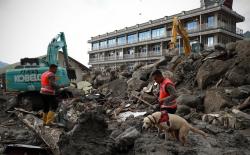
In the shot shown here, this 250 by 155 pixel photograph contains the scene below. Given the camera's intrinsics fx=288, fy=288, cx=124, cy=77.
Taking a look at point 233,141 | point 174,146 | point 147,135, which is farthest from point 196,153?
point 233,141

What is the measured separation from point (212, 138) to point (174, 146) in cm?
201

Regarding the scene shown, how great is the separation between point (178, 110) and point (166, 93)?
194 inches

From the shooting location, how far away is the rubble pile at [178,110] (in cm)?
580

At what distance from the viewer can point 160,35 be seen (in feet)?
152

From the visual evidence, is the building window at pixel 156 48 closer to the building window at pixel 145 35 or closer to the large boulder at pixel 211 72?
the building window at pixel 145 35

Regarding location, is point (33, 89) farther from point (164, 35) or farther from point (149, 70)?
point (164, 35)

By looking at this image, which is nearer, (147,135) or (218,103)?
(147,135)

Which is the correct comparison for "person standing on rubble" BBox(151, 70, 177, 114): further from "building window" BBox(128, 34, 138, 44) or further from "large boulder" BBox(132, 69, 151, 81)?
A: "building window" BBox(128, 34, 138, 44)

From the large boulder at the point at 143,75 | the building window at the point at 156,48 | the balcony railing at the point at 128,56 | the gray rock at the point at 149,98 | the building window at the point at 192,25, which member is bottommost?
the gray rock at the point at 149,98

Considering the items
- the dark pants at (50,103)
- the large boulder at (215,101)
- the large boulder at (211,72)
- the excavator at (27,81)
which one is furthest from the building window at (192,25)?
the dark pants at (50,103)

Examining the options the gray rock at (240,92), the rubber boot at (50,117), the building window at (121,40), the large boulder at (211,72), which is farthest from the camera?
the building window at (121,40)

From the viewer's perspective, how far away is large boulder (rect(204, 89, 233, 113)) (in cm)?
1093

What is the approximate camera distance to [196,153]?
5.60 m

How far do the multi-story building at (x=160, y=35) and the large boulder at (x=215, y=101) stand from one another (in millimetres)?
23661
